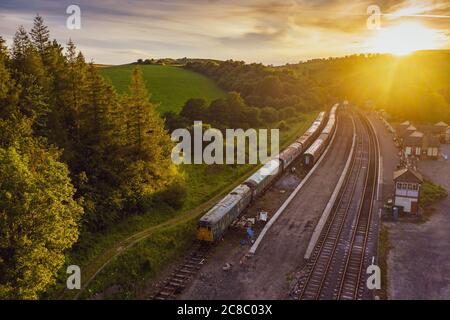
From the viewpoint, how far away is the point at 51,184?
26.8 m

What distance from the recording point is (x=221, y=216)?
120ft

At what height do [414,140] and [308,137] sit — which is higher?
[308,137]

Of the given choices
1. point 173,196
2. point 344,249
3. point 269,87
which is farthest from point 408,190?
point 269,87

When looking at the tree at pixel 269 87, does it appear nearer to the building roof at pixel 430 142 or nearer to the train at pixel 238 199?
the building roof at pixel 430 142

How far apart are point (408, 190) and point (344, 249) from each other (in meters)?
13.3

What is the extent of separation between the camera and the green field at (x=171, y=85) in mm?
105069


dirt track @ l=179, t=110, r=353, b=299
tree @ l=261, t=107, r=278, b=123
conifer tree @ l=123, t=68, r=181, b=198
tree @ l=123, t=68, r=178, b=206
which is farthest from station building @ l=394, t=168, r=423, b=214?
tree @ l=261, t=107, r=278, b=123

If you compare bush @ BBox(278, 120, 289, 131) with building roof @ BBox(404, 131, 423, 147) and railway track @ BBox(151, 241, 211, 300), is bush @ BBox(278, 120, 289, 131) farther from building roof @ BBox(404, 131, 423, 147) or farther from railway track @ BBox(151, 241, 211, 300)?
railway track @ BBox(151, 241, 211, 300)

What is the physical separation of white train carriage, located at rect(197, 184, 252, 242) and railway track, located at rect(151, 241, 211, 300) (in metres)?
1.16

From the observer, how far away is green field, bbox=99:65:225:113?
10507cm

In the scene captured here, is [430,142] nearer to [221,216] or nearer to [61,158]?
[221,216]

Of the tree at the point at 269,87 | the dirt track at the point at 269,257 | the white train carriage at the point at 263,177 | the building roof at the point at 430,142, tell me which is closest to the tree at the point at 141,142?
the dirt track at the point at 269,257
